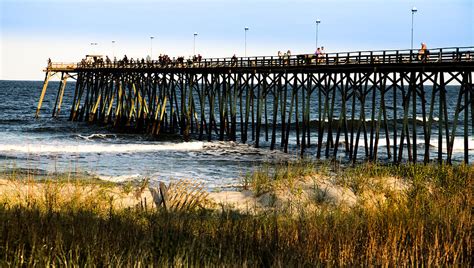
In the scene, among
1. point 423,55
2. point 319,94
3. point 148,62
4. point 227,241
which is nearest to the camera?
point 227,241

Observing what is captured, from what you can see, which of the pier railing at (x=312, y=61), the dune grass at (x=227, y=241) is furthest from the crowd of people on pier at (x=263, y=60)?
the dune grass at (x=227, y=241)

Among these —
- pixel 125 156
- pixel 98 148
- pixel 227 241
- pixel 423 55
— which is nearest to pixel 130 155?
pixel 125 156

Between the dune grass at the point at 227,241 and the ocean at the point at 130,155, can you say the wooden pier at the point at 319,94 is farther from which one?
the dune grass at the point at 227,241

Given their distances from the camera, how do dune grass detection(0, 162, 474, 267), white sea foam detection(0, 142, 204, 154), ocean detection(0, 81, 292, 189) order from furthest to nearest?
white sea foam detection(0, 142, 204, 154)
ocean detection(0, 81, 292, 189)
dune grass detection(0, 162, 474, 267)

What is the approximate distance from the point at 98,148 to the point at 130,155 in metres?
3.64

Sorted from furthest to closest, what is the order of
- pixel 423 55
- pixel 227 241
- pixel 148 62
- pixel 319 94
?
pixel 148 62, pixel 319 94, pixel 423 55, pixel 227 241

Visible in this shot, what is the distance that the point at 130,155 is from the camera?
34.9m

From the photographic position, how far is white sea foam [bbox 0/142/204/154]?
118 feet

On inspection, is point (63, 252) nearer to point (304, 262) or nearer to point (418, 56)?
point (304, 262)

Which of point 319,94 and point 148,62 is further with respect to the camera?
point 148,62

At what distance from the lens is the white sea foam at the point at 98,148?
36.1 meters

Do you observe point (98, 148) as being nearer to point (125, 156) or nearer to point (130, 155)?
point (130, 155)

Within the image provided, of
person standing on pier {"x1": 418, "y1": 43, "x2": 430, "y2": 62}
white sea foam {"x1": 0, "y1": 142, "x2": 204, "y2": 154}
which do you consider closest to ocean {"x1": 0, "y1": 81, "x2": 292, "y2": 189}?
white sea foam {"x1": 0, "y1": 142, "x2": 204, "y2": 154}

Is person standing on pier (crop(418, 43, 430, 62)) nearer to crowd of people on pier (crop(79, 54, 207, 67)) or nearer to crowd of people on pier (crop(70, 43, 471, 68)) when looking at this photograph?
crowd of people on pier (crop(70, 43, 471, 68))
